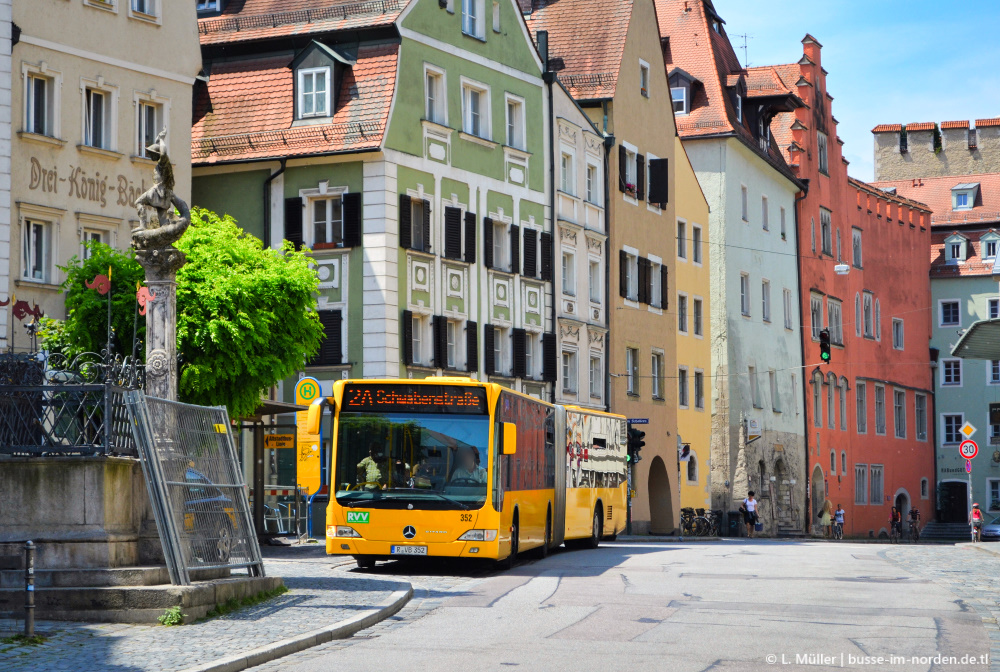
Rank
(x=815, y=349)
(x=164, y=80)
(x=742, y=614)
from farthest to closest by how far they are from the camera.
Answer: (x=815, y=349), (x=164, y=80), (x=742, y=614)

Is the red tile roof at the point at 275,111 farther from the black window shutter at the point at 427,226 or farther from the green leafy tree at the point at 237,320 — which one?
the green leafy tree at the point at 237,320

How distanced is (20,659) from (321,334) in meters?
21.1

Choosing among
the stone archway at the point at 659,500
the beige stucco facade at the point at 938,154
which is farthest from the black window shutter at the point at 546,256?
the beige stucco facade at the point at 938,154

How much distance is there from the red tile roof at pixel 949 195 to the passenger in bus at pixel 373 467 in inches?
2900

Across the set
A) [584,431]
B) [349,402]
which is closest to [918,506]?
[584,431]

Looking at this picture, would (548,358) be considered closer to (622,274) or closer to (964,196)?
(622,274)

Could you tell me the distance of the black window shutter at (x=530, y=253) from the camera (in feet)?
154

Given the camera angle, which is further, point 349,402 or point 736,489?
point 736,489

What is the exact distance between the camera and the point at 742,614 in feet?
Answer: 59.4

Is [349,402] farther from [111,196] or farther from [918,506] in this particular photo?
[918,506]

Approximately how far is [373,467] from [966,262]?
235ft

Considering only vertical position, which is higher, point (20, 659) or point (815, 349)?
point (815, 349)

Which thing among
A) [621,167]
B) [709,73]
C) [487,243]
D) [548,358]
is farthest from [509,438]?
[709,73]

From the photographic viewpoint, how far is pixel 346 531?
24.6m
